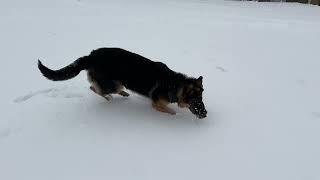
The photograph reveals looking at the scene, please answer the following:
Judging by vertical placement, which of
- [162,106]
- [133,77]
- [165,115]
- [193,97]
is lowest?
[165,115]

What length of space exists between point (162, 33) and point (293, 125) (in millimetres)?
4035

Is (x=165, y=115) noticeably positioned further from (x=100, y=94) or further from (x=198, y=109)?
(x=100, y=94)

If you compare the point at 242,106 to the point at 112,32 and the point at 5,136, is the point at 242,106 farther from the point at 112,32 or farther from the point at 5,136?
the point at 112,32

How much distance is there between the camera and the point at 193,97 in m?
4.51

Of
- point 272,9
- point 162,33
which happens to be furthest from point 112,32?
point 272,9

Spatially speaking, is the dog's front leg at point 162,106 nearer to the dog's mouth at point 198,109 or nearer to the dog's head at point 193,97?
the dog's head at point 193,97

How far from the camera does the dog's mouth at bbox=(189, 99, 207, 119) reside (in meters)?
4.45

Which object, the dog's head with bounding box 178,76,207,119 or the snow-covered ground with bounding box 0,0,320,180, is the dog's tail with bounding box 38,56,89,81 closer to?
the snow-covered ground with bounding box 0,0,320,180

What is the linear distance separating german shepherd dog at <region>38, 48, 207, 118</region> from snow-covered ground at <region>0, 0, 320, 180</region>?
0.76 feet

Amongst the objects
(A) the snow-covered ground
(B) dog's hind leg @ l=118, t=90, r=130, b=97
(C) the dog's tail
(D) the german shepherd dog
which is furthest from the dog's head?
(C) the dog's tail

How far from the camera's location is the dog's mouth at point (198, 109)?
4.45 m

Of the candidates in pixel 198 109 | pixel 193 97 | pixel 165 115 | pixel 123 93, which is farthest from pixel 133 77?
pixel 198 109

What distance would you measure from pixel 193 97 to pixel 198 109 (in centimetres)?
15

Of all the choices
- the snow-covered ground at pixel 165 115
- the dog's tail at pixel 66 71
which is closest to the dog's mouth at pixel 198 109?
the snow-covered ground at pixel 165 115
